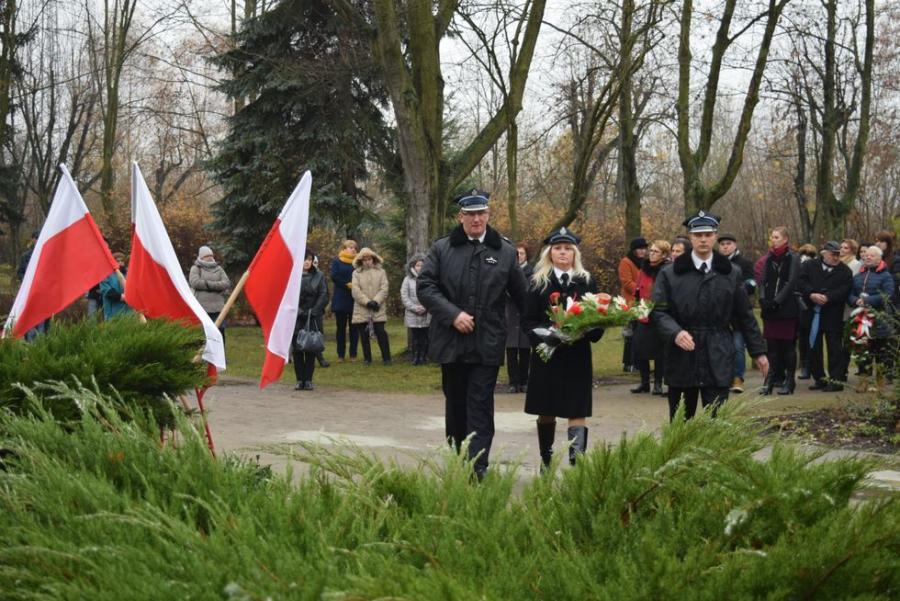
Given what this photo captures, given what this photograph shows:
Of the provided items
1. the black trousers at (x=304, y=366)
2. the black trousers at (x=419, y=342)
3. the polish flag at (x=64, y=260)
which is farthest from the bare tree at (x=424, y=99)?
the polish flag at (x=64, y=260)

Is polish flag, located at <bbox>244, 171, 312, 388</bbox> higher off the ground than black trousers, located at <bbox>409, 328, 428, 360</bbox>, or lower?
higher

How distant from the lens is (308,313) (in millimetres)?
15656

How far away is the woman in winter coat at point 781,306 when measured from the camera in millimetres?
14305

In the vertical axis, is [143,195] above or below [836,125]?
below

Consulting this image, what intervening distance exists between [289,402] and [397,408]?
4.93 feet

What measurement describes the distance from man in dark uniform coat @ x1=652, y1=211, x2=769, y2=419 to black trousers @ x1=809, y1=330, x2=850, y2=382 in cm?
719

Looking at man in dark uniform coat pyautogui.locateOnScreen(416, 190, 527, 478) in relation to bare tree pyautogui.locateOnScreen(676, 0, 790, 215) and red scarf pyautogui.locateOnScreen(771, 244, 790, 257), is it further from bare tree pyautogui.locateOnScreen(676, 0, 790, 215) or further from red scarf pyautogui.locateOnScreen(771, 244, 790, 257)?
bare tree pyautogui.locateOnScreen(676, 0, 790, 215)

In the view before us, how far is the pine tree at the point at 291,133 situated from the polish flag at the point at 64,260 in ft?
63.8

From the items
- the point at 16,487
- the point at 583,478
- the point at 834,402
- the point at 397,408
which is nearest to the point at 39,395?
the point at 16,487

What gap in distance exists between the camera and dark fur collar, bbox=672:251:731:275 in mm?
8320

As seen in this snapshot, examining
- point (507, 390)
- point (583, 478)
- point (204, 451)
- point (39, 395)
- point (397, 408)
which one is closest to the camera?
point (583, 478)

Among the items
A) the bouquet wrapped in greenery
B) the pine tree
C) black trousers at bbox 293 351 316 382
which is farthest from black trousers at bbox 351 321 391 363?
the bouquet wrapped in greenery

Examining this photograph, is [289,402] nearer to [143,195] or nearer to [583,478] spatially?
[143,195]

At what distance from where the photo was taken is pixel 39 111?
40.0 m
